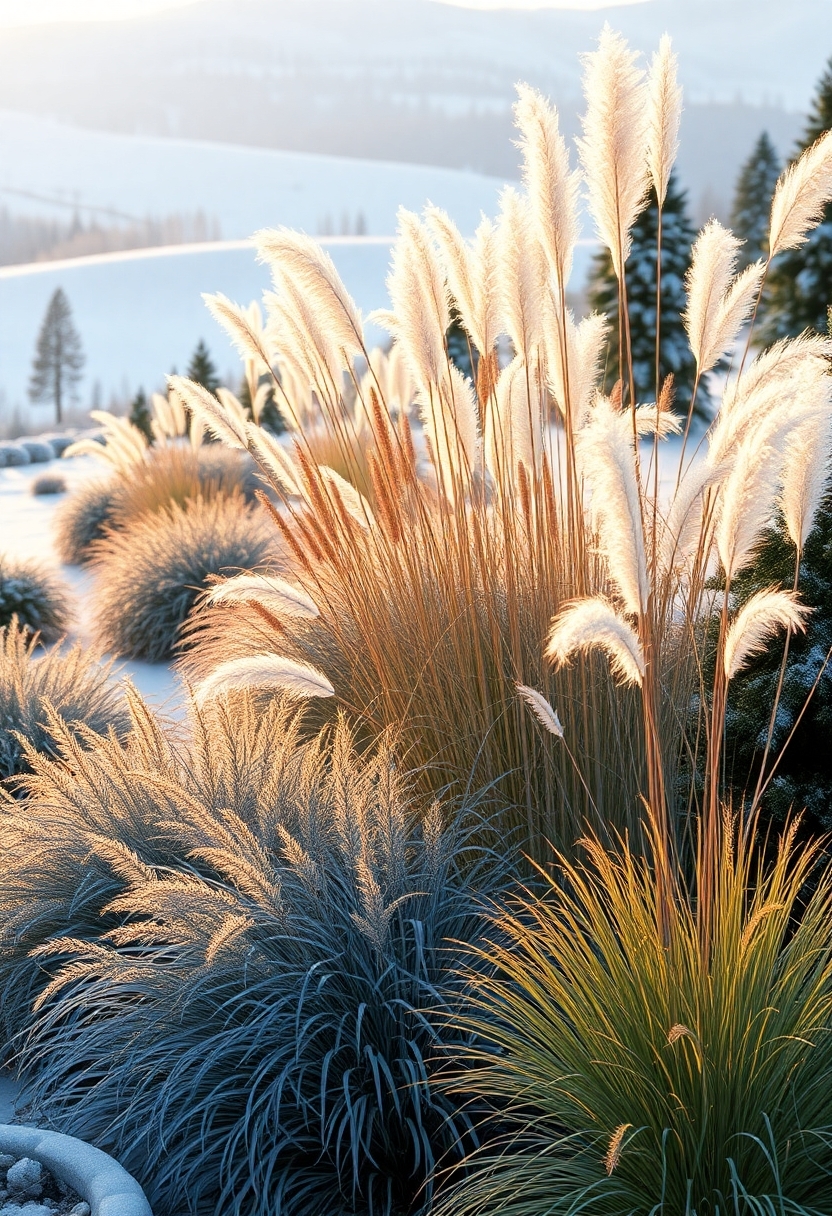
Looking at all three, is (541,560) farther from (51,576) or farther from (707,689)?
(51,576)

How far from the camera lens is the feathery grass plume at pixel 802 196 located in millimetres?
2742

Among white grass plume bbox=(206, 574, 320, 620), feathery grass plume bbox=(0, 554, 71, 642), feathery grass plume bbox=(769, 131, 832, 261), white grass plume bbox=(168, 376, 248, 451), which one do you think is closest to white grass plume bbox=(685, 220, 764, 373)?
feathery grass plume bbox=(769, 131, 832, 261)

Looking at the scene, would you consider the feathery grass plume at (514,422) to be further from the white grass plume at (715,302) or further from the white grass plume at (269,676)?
the white grass plume at (269,676)

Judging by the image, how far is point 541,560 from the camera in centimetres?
349

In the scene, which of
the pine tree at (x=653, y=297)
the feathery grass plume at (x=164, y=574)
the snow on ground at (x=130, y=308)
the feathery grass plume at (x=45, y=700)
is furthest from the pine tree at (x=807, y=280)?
the snow on ground at (x=130, y=308)

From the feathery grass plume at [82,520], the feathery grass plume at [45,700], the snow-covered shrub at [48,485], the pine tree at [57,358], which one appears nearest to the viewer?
the feathery grass plume at [45,700]

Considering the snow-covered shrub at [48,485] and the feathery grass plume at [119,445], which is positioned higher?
the feathery grass plume at [119,445]

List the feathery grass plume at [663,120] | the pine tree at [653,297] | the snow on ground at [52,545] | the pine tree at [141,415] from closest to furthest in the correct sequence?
the feathery grass plume at [663,120]
the snow on ground at [52,545]
the pine tree at [653,297]
the pine tree at [141,415]

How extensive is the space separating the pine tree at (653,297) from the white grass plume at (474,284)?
42.5ft

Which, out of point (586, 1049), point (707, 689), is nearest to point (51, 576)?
point (707, 689)

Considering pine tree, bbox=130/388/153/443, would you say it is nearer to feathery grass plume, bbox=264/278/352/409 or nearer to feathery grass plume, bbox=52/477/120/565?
feathery grass plume, bbox=52/477/120/565

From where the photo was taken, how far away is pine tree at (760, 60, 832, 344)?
55.9 feet

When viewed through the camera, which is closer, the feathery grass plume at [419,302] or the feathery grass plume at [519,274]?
the feathery grass plume at [519,274]

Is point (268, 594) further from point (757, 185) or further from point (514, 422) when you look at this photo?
point (757, 185)
